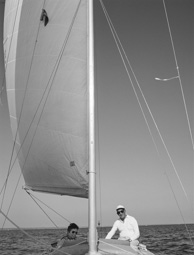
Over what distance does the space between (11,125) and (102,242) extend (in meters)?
4.45

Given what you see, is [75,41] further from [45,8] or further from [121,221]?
[121,221]

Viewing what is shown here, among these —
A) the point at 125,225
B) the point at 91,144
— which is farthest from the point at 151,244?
the point at 91,144

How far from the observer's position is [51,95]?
7.38 meters

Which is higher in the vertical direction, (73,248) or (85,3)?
(85,3)

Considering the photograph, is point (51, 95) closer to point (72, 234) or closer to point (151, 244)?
point (72, 234)

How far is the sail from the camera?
673 centimetres

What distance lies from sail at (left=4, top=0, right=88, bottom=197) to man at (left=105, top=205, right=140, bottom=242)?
101cm

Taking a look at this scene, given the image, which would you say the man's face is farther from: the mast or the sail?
the mast

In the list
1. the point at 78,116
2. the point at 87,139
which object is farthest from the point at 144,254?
the point at 78,116

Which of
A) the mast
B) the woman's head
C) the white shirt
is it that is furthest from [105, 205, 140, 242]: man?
the mast

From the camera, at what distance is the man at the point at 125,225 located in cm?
688

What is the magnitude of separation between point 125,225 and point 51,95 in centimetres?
299

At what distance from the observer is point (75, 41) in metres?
7.17

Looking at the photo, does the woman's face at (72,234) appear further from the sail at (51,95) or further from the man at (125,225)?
the man at (125,225)
